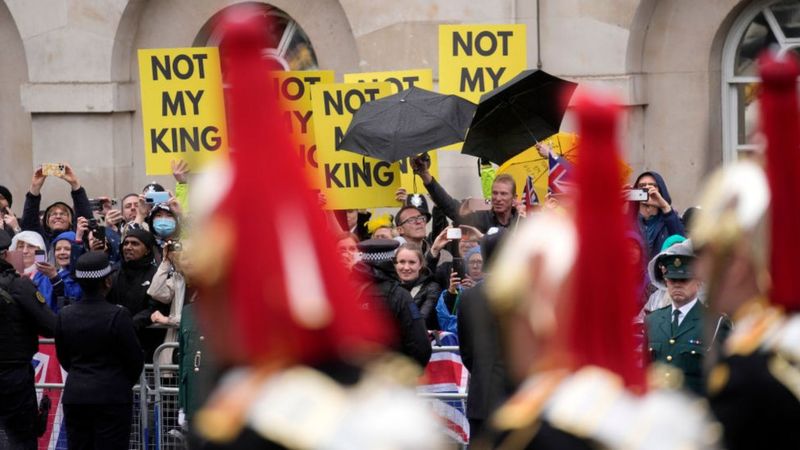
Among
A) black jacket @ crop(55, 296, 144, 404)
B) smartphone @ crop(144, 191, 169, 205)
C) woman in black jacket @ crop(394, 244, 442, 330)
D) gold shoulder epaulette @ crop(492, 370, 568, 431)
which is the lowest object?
black jacket @ crop(55, 296, 144, 404)

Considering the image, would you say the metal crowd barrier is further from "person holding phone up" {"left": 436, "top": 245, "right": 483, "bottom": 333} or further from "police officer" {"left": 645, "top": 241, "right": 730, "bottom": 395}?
"police officer" {"left": 645, "top": 241, "right": 730, "bottom": 395}

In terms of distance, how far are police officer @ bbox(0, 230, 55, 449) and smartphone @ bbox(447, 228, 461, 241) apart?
8.89 feet

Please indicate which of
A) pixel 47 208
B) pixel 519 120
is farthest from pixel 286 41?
pixel 519 120

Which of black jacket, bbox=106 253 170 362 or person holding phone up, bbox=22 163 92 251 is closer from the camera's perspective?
black jacket, bbox=106 253 170 362

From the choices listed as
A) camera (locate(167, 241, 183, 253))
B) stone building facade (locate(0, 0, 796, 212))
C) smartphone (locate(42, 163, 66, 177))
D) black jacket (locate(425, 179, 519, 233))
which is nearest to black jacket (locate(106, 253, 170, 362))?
camera (locate(167, 241, 183, 253))

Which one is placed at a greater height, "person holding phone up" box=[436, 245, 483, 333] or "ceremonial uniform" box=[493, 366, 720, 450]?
"ceremonial uniform" box=[493, 366, 720, 450]

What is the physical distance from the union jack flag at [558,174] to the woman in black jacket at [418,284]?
3.19 ft

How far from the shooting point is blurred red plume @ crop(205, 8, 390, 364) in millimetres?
3096

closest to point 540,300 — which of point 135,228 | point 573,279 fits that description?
point 573,279

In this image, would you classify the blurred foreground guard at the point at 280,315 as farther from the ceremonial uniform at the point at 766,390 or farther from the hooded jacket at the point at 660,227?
the hooded jacket at the point at 660,227

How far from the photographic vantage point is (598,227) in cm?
343

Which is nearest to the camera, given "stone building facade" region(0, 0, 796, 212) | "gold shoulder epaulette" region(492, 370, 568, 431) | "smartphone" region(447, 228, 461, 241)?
"gold shoulder epaulette" region(492, 370, 568, 431)

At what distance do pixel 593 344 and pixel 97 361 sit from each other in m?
7.44

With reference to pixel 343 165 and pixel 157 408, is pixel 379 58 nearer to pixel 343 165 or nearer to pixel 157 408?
pixel 343 165
